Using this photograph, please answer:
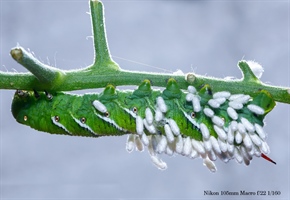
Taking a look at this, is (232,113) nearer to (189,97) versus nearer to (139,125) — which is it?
(189,97)

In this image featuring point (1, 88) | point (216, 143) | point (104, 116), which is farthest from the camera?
point (104, 116)

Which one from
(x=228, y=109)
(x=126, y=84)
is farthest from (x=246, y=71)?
(x=126, y=84)

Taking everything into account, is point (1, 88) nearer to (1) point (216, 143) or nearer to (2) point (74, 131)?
(2) point (74, 131)

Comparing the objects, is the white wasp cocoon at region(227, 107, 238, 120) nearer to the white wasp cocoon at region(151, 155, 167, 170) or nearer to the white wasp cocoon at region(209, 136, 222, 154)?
the white wasp cocoon at region(209, 136, 222, 154)

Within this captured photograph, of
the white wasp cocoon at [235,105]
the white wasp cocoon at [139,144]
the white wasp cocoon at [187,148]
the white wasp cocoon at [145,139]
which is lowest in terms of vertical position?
the white wasp cocoon at [139,144]

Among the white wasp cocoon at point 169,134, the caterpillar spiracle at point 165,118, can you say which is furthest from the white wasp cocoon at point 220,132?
the white wasp cocoon at point 169,134

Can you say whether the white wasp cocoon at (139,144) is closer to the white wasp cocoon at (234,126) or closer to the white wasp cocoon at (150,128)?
the white wasp cocoon at (150,128)

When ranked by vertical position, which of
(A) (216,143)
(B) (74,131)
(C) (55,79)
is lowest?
(B) (74,131)

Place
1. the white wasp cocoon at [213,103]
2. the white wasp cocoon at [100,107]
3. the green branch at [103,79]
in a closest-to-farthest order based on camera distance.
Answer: the green branch at [103,79] < the white wasp cocoon at [213,103] < the white wasp cocoon at [100,107]
